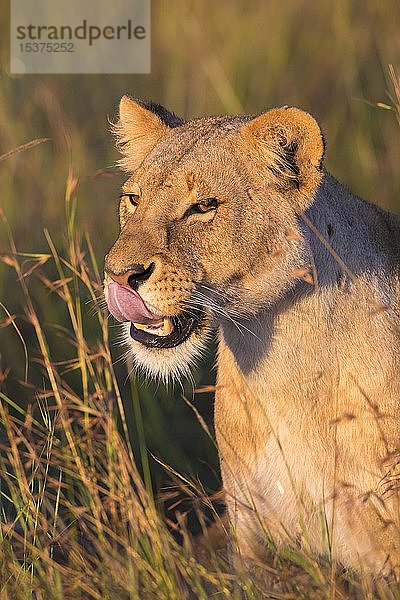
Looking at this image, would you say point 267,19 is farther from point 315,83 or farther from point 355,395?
point 355,395

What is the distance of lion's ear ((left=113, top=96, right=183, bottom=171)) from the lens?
13.0ft

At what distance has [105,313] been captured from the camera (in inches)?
161

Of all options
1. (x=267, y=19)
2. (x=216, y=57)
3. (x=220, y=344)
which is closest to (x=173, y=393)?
(x=220, y=344)

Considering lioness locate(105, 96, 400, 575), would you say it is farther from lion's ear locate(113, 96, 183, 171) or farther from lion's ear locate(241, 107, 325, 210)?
lion's ear locate(113, 96, 183, 171)

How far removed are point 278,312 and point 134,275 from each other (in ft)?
1.55

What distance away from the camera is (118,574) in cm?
323

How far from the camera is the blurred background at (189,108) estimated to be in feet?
17.5

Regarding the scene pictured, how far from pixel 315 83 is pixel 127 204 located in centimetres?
445

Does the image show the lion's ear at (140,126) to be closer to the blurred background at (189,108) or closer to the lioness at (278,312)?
the lioness at (278,312)

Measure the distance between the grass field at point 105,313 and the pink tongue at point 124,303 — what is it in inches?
13.2

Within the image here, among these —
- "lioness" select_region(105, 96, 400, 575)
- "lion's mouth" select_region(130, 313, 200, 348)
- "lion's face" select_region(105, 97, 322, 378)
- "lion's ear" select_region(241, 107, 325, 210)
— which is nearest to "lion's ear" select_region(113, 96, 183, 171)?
"lioness" select_region(105, 96, 400, 575)

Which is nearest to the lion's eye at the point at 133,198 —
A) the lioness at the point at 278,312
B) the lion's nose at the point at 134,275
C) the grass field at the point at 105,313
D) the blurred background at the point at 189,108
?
the lioness at the point at 278,312

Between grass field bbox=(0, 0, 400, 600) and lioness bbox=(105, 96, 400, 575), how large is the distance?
185 mm

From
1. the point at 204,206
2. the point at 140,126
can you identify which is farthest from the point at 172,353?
the point at 140,126
